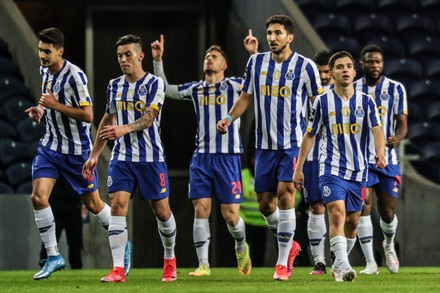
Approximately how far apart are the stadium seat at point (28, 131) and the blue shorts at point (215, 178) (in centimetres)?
440

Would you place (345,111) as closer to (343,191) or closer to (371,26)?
(343,191)

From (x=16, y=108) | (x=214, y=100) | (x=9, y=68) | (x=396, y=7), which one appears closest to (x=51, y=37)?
(x=214, y=100)

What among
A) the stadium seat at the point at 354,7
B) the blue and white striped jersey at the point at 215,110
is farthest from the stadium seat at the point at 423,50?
the blue and white striped jersey at the point at 215,110

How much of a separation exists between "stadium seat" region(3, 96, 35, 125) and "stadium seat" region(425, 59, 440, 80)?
5.39 metres

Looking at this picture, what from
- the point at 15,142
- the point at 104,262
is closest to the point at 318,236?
the point at 104,262

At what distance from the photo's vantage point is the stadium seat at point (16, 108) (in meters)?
16.2

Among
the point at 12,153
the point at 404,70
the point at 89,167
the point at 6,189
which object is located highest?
the point at 404,70

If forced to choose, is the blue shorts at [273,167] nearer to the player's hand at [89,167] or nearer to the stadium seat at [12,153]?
the player's hand at [89,167]

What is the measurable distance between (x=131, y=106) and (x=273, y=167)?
1260mm

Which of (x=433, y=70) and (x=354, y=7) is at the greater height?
(x=354, y=7)

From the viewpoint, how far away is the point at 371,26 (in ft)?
60.8

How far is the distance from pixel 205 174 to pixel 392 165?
171 cm

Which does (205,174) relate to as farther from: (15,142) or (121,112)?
(15,142)

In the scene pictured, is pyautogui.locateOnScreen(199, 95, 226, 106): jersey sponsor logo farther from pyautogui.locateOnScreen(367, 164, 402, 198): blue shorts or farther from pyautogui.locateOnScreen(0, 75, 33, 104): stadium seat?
pyautogui.locateOnScreen(0, 75, 33, 104): stadium seat
